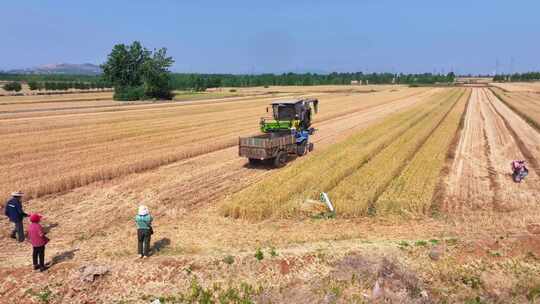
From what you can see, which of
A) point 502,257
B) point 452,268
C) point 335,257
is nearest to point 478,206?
point 502,257

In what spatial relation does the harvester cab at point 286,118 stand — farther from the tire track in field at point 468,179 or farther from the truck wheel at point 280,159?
the tire track in field at point 468,179

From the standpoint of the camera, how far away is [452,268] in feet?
32.5

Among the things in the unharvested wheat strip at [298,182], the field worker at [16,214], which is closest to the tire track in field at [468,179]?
the unharvested wheat strip at [298,182]

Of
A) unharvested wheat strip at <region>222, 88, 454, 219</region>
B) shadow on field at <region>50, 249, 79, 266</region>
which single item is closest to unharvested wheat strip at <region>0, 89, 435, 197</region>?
→ shadow on field at <region>50, 249, 79, 266</region>

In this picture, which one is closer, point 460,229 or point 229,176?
point 460,229

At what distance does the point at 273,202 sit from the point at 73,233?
6.07 metres

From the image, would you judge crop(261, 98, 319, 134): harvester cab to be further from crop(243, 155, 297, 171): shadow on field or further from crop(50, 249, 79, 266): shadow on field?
crop(50, 249, 79, 266): shadow on field

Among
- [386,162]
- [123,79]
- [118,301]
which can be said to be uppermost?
[123,79]

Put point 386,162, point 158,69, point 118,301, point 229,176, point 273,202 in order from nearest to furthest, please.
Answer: point 118,301, point 273,202, point 229,176, point 386,162, point 158,69

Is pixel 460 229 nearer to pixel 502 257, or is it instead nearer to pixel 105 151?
pixel 502 257

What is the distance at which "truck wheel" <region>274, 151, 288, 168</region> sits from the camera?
768 inches

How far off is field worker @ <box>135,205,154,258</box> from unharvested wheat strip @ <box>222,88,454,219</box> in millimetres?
3536

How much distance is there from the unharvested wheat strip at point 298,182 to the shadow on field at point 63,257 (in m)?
4.61

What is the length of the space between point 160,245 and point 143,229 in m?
1.27
